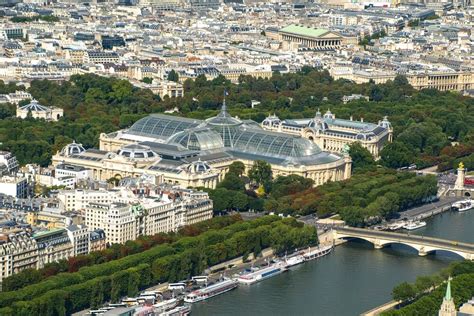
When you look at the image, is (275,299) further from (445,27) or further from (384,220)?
(445,27)

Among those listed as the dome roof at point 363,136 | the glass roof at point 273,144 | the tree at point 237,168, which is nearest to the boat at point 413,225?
the glass roof at point 273,144

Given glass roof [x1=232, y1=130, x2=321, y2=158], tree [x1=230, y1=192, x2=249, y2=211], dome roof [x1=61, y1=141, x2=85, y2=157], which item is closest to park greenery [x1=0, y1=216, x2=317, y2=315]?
tree [x1=230, y1=192, x2=249, y2=211]

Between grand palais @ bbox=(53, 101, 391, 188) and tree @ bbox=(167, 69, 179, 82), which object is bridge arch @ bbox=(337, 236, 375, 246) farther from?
tree @ bbox=(167, 69, 179, 82)

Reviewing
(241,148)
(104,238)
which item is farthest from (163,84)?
(104,238)

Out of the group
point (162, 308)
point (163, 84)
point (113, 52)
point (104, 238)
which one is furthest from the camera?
point (113, 52)

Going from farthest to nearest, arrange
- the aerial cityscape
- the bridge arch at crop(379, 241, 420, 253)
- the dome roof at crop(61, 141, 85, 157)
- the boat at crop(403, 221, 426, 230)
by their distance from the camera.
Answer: the dome roof at crop(61, 141, 85, 157) < the boat at crop(403, 221, 426, 230) < the bridge arch at crop(379, 241, 420, 253) < the aerial cityscape

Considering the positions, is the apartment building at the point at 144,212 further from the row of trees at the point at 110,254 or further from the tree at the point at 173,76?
the tree at the point at 173,76

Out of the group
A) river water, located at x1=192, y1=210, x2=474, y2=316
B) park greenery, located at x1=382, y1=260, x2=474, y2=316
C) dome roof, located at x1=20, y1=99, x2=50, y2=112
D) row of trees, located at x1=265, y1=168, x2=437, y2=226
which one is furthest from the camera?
dome roof, located at x1=20, y1=99, x2=50, y2=112
